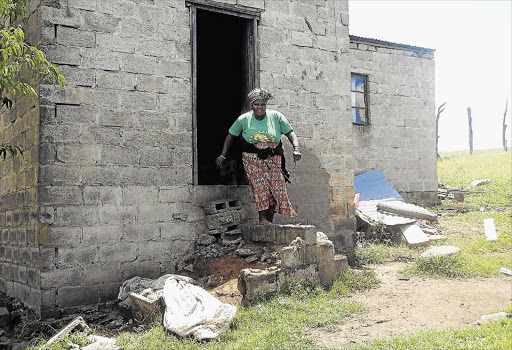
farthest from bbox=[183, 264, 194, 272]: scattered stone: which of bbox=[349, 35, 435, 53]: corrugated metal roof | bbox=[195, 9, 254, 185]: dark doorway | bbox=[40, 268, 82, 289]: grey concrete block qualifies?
bbox=[349, 35, 435, 53]: corrugated metal roof

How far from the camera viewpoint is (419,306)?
505cm

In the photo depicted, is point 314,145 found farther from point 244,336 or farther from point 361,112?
point 361,112

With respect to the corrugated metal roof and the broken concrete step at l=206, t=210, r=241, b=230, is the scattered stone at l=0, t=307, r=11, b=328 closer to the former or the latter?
the broken concrete step at l=206, t=210, r=241, b=230

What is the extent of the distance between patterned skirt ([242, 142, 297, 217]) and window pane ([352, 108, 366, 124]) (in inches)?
261

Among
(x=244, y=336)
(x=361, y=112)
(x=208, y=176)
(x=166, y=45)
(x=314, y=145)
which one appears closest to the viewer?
(x=244, y=336)

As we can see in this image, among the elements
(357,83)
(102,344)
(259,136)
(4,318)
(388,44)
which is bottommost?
(4,318)

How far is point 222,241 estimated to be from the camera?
639cm

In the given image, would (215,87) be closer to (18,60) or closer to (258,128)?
(258,128)

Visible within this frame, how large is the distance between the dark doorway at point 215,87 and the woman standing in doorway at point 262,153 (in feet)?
9.17

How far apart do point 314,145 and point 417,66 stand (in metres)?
7.35

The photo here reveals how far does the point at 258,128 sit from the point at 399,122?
773 cm

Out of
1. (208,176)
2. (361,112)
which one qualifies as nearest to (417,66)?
(361,112)

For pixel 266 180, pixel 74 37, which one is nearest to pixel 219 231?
pixel 266 180

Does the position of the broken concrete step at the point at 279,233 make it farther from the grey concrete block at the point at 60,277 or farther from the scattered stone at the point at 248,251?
the grey concrete block at the point at 60,277
